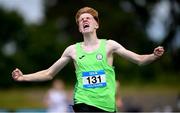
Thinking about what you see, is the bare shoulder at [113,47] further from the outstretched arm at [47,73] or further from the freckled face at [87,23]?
the outstretched arm at [47,73]

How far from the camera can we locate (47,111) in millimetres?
20656

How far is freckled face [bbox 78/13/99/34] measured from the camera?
26.4 feet

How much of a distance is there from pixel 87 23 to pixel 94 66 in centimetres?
50

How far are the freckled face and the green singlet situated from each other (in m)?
0.25

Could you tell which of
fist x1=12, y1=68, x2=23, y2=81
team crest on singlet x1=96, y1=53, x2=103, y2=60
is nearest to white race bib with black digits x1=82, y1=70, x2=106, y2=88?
team crest on singlet x1=96, y1=53, x2=103, y2=60

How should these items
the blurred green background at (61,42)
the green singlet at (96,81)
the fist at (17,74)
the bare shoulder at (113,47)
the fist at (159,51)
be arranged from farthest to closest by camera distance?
the blurred green background at (61,42), the fist at (17,74), the bare shoulder at (113,47), the green singlet at (96,81), the fist at (159,51)

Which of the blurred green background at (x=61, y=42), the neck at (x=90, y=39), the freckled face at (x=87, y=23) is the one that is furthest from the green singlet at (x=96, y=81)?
the blurred green background at (x=61, y=42)

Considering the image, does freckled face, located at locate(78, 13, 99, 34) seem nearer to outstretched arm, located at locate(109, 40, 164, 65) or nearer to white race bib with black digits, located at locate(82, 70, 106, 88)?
outstretched arm, located at locate(109, 40, 164, 65)

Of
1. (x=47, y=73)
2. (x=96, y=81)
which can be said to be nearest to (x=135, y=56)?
(x=96, y=81)

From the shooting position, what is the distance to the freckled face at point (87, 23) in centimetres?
805

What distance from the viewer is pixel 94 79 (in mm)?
7840

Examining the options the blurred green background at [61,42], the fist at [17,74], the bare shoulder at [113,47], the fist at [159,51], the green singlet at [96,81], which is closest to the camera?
the fist at [159,51]

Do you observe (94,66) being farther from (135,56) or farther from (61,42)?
(61,42)

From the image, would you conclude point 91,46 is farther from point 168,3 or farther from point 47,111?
point 168,3
